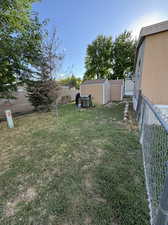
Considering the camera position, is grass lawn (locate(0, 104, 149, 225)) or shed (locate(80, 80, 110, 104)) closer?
grass lawn (locate(0, 104, 149, 225))

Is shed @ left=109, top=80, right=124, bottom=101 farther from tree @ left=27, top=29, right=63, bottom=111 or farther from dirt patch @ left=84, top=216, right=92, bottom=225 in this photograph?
dirt patch @ left=84, top=216, right=92, bottom=225

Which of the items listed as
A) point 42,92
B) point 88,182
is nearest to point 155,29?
point 88,182

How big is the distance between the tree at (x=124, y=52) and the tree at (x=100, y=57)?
3.32 feet

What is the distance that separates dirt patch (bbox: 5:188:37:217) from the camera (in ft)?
4.74

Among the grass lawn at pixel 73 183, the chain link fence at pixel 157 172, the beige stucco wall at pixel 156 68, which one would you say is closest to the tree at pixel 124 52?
the beige stucco wall at pixel 156 68

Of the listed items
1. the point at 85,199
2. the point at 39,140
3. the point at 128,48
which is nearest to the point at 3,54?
the point at 39,140

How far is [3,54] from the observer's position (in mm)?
5203

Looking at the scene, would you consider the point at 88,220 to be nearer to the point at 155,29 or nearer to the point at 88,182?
the point at 88,182

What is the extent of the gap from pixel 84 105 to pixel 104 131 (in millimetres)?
5241

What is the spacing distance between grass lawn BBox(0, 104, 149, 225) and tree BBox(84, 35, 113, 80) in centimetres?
2063

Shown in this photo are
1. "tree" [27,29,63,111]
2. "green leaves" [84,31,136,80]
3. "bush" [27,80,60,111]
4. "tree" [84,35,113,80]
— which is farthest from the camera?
"tree" [84,35,113,80]

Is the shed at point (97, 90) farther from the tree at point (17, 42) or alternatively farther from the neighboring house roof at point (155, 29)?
the neighboring house roof at point (155, 29)

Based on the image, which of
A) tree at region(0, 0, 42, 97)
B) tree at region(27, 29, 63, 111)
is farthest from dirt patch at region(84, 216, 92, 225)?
tree at region(27, 29, 63, 111)

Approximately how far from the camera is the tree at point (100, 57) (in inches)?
798
